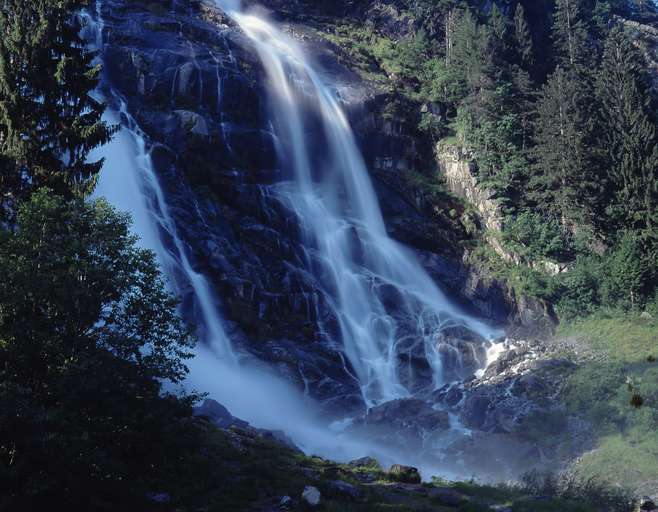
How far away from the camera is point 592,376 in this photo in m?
29.8

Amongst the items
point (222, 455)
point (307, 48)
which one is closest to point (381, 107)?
point (307, 48)

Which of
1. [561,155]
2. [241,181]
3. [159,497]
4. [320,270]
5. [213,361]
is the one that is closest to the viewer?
[159,497]

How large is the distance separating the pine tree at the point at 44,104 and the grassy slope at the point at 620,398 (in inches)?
825

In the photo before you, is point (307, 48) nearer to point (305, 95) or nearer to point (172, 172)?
point (305, 95)

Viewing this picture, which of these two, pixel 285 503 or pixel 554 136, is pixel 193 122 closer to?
pixel 554 136

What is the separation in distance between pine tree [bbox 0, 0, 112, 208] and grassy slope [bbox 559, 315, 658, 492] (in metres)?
20.9

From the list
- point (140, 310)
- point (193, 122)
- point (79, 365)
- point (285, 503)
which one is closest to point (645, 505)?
point (285, 503)

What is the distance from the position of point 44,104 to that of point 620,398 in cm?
2554

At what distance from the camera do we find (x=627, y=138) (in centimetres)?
4388

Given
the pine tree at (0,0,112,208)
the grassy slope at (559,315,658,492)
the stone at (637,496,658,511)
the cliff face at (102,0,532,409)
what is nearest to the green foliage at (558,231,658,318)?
the grassy slope at (559,315,658,492)

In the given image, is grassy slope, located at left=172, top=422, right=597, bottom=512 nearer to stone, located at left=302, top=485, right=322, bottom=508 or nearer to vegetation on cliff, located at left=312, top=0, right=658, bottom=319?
stone, located at left=302, top=485, right=322, bottom=508

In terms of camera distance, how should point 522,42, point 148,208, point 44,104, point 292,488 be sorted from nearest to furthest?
point 292,488, point 44,104, point 148,208, point 522,42

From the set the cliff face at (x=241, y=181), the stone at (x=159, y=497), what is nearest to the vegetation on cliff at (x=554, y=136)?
the cliff face at (x=241, y=181)

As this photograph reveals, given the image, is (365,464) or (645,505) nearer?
(645,505)
